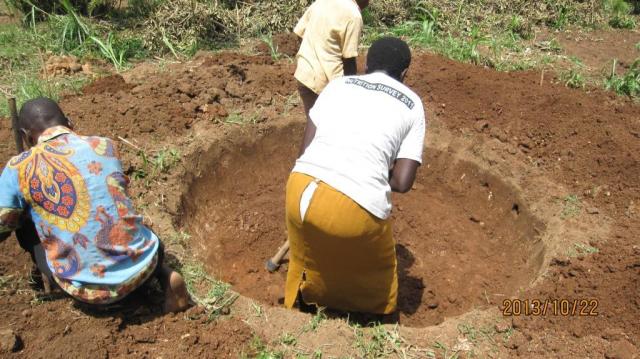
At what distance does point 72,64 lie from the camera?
5352 mm

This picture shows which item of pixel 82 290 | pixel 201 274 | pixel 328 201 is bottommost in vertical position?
pixel 201 274

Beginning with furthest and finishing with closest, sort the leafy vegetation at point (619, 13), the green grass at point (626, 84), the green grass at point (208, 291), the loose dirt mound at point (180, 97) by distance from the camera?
the leafy vegetation at point (619, 13) → the green grass at point (626, 84) → the loose dirt mound at point (180, 97) → the green grass at point (208, 291)

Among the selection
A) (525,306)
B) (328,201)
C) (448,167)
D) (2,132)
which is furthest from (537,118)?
(2,132)

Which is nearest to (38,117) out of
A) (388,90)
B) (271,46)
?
(388,90)

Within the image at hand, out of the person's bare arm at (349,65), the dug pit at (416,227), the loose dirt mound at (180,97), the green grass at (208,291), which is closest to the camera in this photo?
the green grass at (208,291)

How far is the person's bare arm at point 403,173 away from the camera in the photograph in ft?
9.23

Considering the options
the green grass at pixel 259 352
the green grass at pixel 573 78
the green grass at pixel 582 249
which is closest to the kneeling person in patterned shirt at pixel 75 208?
the green grass at pixel 259 352

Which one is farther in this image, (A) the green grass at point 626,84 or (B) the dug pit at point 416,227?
(A) the green grass at point 626,84

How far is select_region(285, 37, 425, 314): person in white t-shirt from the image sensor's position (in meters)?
2.63

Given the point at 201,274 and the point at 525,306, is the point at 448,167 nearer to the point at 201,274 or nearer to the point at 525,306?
the point at 525,306

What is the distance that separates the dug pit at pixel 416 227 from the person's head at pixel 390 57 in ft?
5.78

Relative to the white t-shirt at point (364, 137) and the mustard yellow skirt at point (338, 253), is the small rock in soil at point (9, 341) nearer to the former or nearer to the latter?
the mustard yellow skirt at point (338, 253)

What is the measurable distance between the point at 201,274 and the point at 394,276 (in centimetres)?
117

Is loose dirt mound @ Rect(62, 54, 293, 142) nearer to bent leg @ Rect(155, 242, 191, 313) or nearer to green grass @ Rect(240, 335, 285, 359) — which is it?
bent leg @ Rect(155, 242, 191, 313)
